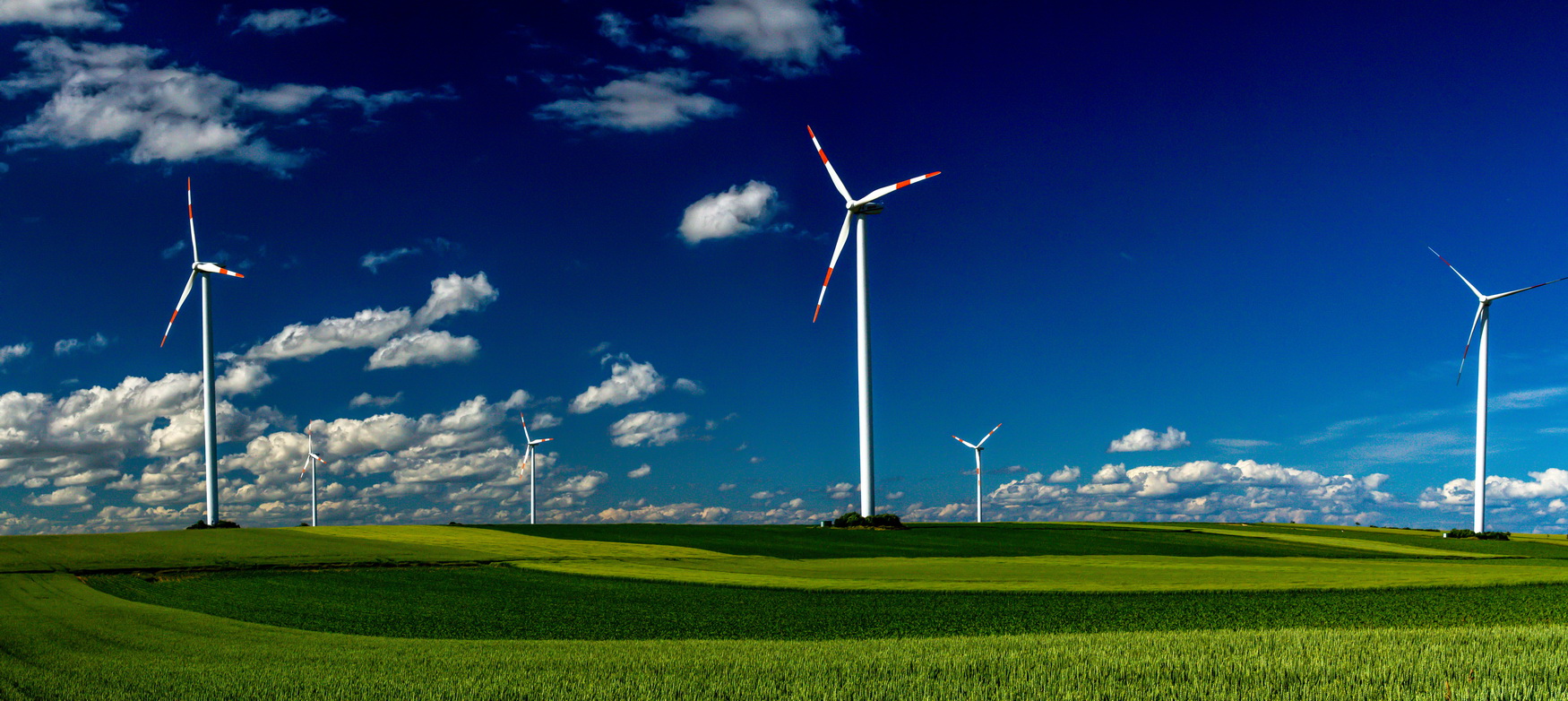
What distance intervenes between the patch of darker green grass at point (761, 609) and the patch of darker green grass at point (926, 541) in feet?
66.9

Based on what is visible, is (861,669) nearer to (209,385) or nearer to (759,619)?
(759,619)

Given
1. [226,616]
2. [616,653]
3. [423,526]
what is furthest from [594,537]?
[616,653]

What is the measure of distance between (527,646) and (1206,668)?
12.3 metres

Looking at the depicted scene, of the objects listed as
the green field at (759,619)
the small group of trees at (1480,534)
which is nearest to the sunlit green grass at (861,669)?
the green field at (759,619)

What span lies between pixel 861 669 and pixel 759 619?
41.1ft

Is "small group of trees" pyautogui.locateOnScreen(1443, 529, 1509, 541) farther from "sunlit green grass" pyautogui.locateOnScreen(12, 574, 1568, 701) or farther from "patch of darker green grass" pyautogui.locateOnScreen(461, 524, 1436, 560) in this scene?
"sunlit green grass" pyautogui.locateOnScreen(12, 574, 1568, 701)

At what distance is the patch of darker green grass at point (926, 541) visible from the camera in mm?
56250

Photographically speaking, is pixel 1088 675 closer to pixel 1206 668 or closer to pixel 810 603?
pixel 1206 668

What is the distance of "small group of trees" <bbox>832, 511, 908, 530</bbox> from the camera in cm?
7331

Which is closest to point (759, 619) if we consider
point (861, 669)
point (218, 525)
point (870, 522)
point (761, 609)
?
point (761, 609)

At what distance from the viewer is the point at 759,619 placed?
977 inches

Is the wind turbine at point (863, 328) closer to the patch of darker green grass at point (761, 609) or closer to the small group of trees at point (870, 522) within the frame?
the small group of trees at point (870, 522)

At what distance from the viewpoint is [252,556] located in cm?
4709

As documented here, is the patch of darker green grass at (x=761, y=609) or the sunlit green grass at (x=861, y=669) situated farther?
the patch of darker green grass at (x=761, y=609)
